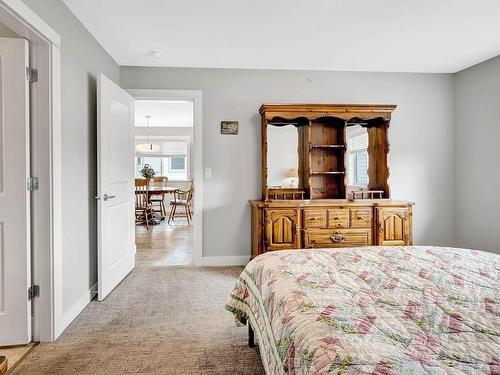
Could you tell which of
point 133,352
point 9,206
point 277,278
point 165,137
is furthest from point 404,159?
point 165,137

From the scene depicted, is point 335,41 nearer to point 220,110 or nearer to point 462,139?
point 220,110

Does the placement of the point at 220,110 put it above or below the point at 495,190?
above

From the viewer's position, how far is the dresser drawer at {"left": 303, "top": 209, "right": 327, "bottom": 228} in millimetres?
3459

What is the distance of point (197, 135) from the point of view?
3.79 metres

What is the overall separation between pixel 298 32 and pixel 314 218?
1.83 meters

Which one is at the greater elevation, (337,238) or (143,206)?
(143,206)

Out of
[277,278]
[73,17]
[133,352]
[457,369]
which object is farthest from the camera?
[73,17]

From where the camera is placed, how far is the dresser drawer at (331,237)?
11.4ft

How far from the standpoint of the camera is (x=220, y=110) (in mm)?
3852

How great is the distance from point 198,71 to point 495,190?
3.59 metres

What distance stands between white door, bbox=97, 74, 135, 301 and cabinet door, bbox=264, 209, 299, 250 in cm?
150

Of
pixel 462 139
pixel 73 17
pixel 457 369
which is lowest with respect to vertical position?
pixel 457 369

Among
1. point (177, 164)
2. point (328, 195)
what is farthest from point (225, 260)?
point (177, 164)

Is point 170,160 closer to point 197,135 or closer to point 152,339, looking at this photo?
point 197,135
